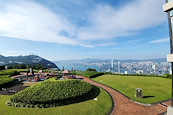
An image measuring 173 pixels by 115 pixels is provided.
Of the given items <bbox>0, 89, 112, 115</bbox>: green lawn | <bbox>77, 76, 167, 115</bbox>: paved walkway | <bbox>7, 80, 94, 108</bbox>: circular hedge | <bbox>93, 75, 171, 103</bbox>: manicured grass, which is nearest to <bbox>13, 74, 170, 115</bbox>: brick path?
<bbox>77, 76, 167, 115</bbox>: paved walkway

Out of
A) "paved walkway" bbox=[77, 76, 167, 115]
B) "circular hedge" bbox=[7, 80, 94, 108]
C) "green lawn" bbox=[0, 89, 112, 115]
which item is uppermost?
"circular hedge" bbox=[7, 80, 94, 108]

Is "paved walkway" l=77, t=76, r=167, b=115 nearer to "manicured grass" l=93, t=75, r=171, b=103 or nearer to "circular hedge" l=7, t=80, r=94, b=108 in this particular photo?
"manicured grass" l=93, t=75, r=171, b=103

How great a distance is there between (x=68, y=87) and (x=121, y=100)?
6027 millimetres

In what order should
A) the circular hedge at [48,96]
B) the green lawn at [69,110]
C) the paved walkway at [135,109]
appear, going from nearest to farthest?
the green lawn at [69,110], the paved walkway at [135,109], the circular hedge at [48,96]

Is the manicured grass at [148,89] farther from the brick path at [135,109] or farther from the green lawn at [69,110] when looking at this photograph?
the green lawn at [69,110]

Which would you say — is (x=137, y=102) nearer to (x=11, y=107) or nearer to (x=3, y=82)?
(x=11, y=107)

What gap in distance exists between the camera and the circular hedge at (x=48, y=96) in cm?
921

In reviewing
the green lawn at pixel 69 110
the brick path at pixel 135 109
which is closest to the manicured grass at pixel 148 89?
the brick path at pixel 135 109

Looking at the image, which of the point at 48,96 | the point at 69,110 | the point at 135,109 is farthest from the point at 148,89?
the point at 48,96

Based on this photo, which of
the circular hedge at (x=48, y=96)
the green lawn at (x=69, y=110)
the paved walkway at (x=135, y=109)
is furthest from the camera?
the circular hedge at (x=48, y=96)

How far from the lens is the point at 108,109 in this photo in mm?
8695

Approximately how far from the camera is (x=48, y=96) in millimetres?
9633

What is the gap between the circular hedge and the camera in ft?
30.2

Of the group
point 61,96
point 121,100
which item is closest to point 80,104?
point 61,96
